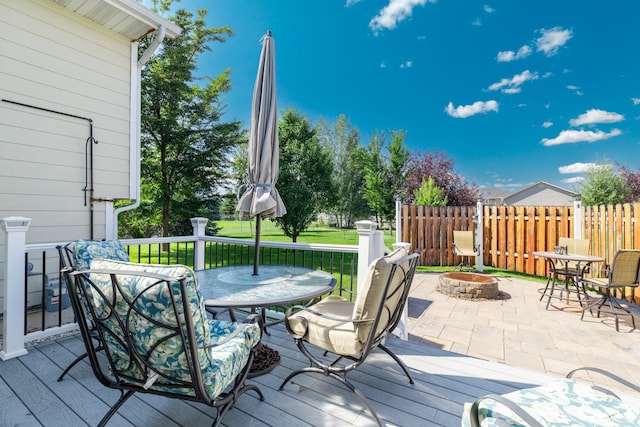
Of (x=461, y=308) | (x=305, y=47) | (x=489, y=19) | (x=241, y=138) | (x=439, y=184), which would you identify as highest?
(x=489, y=19)

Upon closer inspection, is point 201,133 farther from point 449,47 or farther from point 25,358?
point 449,47

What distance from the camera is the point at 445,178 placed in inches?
517

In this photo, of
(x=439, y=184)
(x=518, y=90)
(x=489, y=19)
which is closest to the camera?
(x=489, y=19)

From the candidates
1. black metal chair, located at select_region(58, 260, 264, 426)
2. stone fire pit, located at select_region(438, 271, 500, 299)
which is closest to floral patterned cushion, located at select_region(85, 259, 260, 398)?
black metal chair, located at select_region(58, 260, 264, 426)

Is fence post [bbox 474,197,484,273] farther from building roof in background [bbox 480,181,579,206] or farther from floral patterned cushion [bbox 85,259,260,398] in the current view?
building roof in background [bbox 480,181,579,206]

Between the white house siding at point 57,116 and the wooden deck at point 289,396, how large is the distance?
6.26 ft

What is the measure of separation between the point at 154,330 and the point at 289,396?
45.0 inches

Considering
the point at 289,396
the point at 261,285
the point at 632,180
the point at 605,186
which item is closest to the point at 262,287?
the point at 261,285

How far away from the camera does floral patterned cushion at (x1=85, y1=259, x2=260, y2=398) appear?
120 cm

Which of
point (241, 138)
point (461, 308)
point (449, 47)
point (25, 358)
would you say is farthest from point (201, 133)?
point (449, 47)

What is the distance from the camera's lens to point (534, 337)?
330 cm

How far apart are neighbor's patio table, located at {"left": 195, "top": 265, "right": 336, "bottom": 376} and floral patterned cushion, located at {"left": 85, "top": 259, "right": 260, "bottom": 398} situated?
0.38 meters

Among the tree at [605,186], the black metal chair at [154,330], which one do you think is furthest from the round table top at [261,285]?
the tree at [605,186]

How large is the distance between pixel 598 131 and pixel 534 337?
2197 cm
